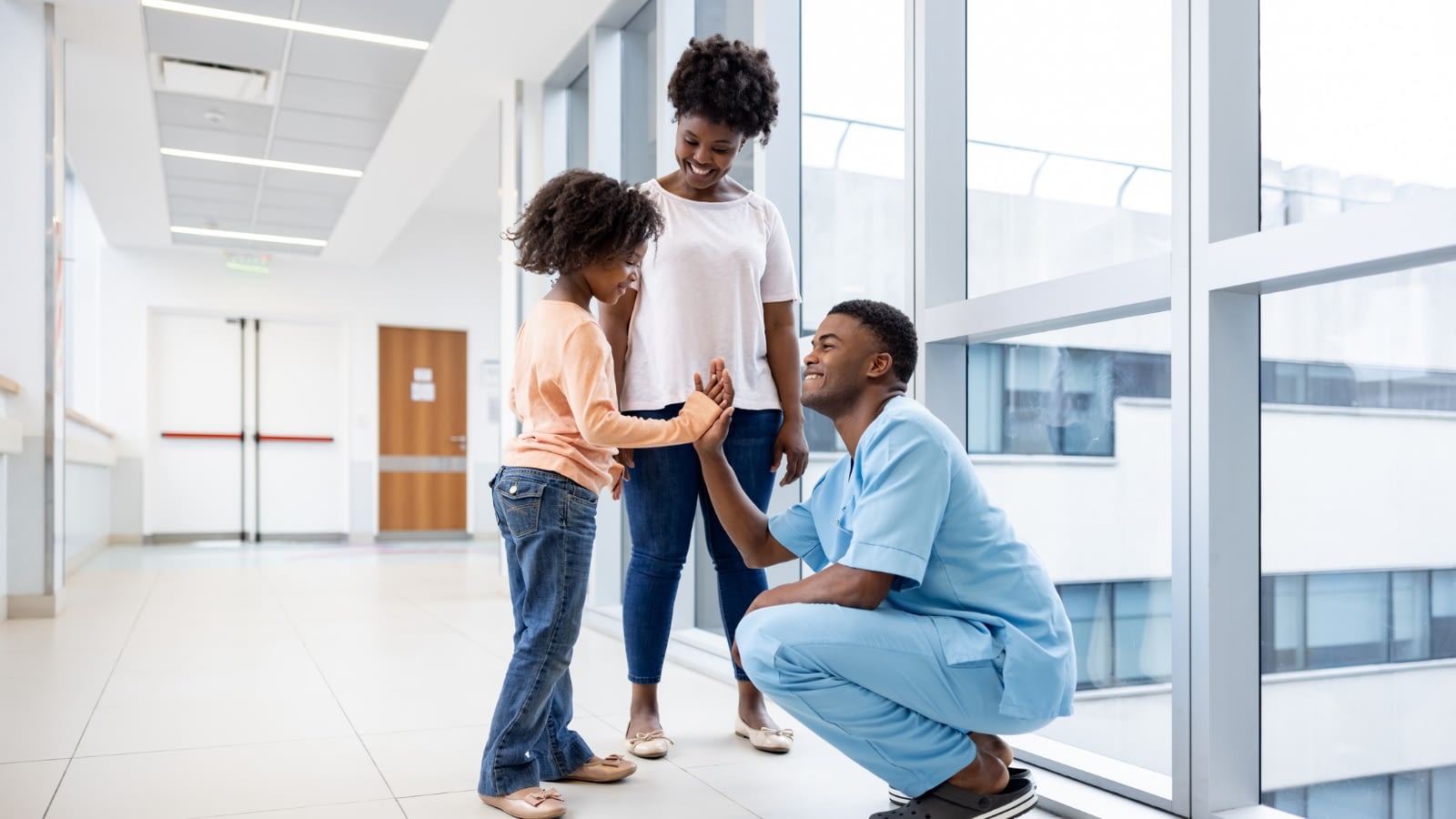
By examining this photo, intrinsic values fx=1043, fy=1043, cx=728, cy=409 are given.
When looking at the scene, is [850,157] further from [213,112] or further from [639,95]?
[213,112]

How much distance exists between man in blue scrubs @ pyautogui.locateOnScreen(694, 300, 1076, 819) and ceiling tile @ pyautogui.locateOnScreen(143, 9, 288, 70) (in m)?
4.30

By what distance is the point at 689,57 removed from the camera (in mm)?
2014

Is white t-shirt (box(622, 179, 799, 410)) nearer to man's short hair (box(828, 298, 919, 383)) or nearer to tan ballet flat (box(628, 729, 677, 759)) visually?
man's short hair (box(828, 298, 919, 383))

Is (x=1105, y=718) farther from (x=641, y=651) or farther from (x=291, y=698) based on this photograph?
(x=291, y=698)

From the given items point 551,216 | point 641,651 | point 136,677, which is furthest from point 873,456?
point 136,677

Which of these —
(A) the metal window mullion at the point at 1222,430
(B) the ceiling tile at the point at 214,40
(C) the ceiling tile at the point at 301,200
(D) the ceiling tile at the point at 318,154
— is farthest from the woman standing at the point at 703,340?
(C) the ceiling tile at the point at 301,200

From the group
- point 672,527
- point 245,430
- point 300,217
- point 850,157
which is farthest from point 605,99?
point 245,430

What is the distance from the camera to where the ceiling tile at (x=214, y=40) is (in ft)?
15.0

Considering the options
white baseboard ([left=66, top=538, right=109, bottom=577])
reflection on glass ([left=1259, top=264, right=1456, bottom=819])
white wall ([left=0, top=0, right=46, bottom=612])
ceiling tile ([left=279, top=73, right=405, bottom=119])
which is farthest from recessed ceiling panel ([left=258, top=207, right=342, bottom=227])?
reflection on glass ([left=1259, top=264, right=1456, bottom=819])

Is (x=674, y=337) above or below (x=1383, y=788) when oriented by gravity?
above

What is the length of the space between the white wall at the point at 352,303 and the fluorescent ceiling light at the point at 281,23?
503cm

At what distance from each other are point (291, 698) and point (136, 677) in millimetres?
607

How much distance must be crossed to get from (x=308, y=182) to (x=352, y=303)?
8.85ft

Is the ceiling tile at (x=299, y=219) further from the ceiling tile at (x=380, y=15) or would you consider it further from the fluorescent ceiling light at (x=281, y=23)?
the ceiling tile at (x=380, y=15)
